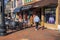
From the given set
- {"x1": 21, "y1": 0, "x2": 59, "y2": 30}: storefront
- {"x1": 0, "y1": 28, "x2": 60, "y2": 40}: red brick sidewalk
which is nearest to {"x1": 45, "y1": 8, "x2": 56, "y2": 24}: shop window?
{"x1": 21, "y1": 0, "x2": 59, "y2": 30}: storefront

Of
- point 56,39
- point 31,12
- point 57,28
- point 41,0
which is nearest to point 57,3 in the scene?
point 57,28

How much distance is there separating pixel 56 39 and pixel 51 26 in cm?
833

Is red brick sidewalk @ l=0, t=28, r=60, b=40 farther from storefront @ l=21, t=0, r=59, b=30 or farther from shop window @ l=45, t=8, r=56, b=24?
shop window @ l=45, t=8, r=56, b=24

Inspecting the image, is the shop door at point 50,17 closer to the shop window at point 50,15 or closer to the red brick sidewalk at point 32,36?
the shop window at point 50,15

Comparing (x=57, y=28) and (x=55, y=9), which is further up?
(x=55, y=9)

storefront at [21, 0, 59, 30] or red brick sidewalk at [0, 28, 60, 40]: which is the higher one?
storefront at [21, 0, 59, 30]

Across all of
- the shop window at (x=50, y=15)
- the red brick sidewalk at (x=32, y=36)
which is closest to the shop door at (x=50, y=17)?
the shop window at (x=50, y=15)

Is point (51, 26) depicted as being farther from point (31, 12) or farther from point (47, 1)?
point (31, 12)

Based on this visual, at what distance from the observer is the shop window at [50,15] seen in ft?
76.4

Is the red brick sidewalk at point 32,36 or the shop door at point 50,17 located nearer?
the red brick sidewalk at point 32,36

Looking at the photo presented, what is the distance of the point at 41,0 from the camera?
26.0 m

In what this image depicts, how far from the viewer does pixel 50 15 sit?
24.5m

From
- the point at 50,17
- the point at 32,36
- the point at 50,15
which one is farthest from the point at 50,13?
the point at 32,36

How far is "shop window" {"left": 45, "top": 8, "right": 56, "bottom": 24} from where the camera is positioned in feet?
76.4
